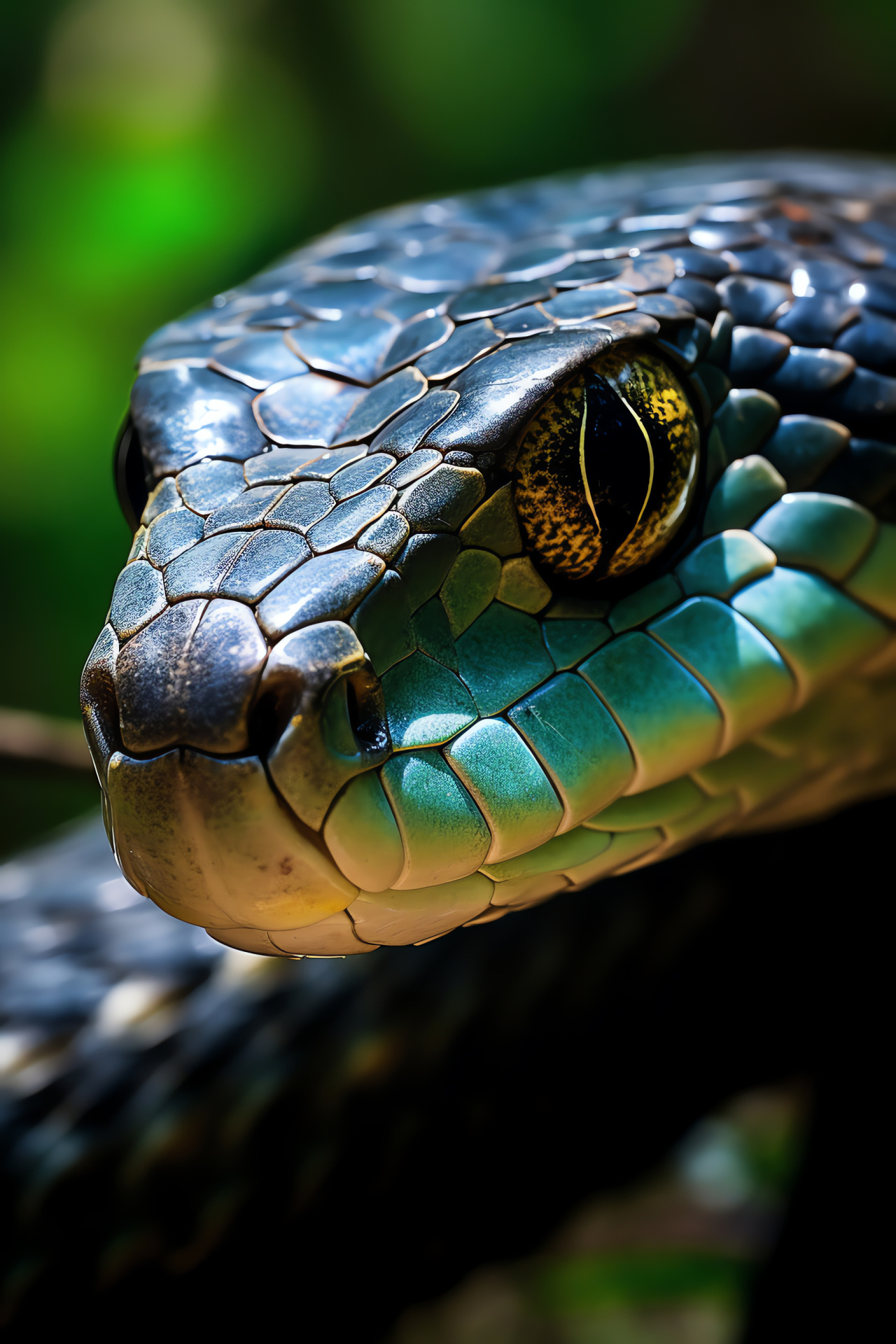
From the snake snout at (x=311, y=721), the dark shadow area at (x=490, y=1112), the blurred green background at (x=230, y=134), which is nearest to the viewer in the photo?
the snake snout at (x=311, y=721)

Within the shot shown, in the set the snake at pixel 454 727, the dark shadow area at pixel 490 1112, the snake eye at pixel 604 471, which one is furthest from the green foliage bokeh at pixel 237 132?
the snake eye at pixel 604 471

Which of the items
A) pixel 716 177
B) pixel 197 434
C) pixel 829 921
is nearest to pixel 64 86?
pixel 716 177

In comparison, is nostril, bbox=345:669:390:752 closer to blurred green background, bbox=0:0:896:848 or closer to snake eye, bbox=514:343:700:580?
snake eye, bbox=514:343:700:580

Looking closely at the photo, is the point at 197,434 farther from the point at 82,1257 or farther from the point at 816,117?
the point at 816,117

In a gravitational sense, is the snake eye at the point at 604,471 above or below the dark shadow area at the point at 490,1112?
above

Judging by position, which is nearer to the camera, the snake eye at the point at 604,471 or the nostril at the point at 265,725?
the nostril at the point at 265,725

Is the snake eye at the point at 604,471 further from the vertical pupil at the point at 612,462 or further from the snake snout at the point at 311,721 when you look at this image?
the snake snout at the point at 311,721

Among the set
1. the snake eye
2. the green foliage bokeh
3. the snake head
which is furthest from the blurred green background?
the snake eye
